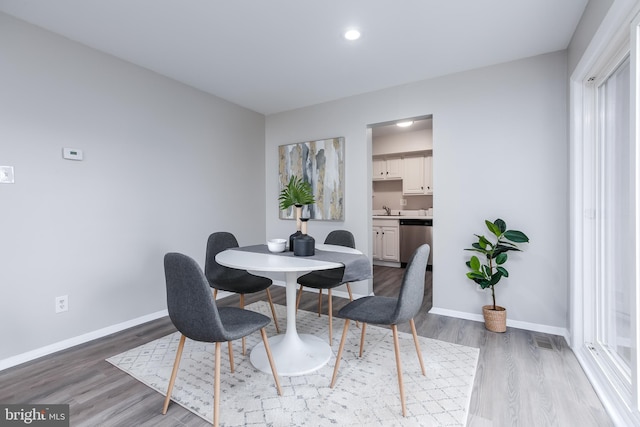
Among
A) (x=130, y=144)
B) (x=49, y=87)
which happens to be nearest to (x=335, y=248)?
(x=130, y=144)

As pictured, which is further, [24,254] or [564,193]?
[564,193]

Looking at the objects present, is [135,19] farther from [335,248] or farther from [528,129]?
[528,129]

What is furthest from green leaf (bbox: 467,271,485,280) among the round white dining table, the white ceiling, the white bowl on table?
the white ceiling

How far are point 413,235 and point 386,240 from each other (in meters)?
0.51

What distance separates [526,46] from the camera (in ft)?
8.47

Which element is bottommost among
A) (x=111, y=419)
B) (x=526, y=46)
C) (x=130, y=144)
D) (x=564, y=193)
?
(x=111, y=419)

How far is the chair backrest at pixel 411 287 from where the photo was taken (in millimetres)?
1677

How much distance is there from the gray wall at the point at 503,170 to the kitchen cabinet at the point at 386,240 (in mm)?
2331

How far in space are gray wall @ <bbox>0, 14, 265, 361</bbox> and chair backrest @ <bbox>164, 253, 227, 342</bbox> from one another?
1.56m

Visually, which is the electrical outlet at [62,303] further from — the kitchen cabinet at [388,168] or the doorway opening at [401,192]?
the kitchen cabinet at [388,168]

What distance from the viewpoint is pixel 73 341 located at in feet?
8.18

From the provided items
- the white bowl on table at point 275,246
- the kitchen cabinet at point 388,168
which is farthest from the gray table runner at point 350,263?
the kitchen cabinet at point 388,168

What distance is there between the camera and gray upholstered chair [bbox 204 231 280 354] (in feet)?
8.04

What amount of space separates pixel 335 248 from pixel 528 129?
80.3 inches
